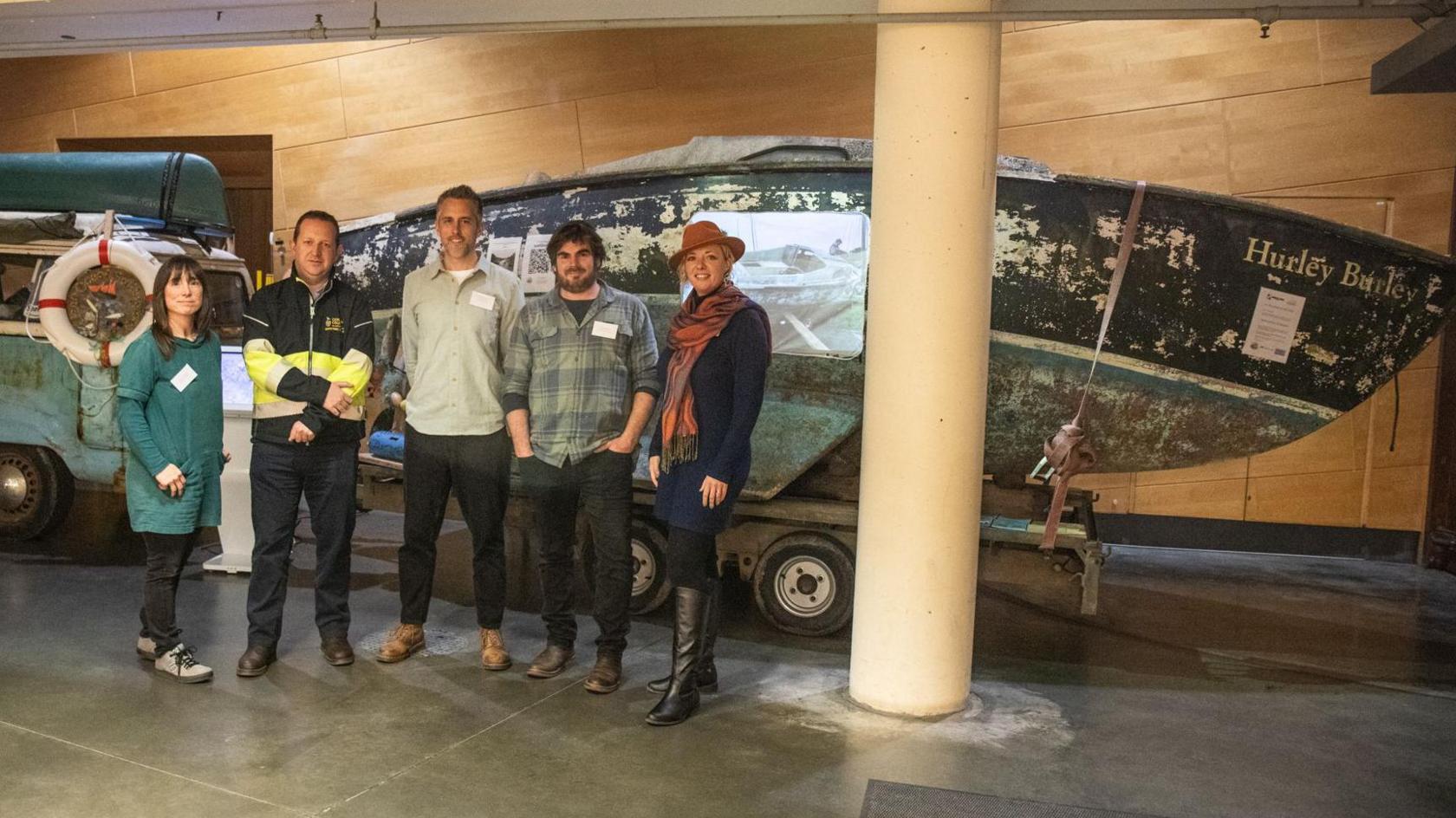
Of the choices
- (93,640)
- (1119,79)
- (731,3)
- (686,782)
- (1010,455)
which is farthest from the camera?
(1119,79)

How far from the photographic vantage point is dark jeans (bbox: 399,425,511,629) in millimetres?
4660

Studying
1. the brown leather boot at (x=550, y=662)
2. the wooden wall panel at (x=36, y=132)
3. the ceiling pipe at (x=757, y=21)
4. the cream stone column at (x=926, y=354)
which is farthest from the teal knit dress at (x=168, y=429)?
the wooden wall panel at (x=36, y=132)

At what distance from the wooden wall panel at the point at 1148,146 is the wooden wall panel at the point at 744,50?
144cm

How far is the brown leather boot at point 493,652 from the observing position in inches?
187

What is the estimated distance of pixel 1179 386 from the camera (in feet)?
18.3

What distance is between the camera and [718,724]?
4.20 meters

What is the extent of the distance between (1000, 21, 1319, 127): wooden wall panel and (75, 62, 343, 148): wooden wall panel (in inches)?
216

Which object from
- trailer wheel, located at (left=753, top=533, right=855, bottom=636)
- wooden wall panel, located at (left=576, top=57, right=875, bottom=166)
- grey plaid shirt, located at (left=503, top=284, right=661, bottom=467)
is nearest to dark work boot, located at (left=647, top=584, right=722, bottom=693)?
grey plaid shirt, located at (left=503, top=284, right=661, bottom=467)

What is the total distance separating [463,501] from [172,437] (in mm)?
1136

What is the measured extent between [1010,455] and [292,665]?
350 cm

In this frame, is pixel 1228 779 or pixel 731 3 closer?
pixel 1228 779

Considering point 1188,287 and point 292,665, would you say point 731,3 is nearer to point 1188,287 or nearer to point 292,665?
point 1188,287

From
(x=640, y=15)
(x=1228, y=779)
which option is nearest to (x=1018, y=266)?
(x=640, y=15)

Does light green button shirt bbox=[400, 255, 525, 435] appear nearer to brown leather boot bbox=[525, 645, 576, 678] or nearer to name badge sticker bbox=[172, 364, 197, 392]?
name badge sticker bbox=[172, 364, 197, 392]
